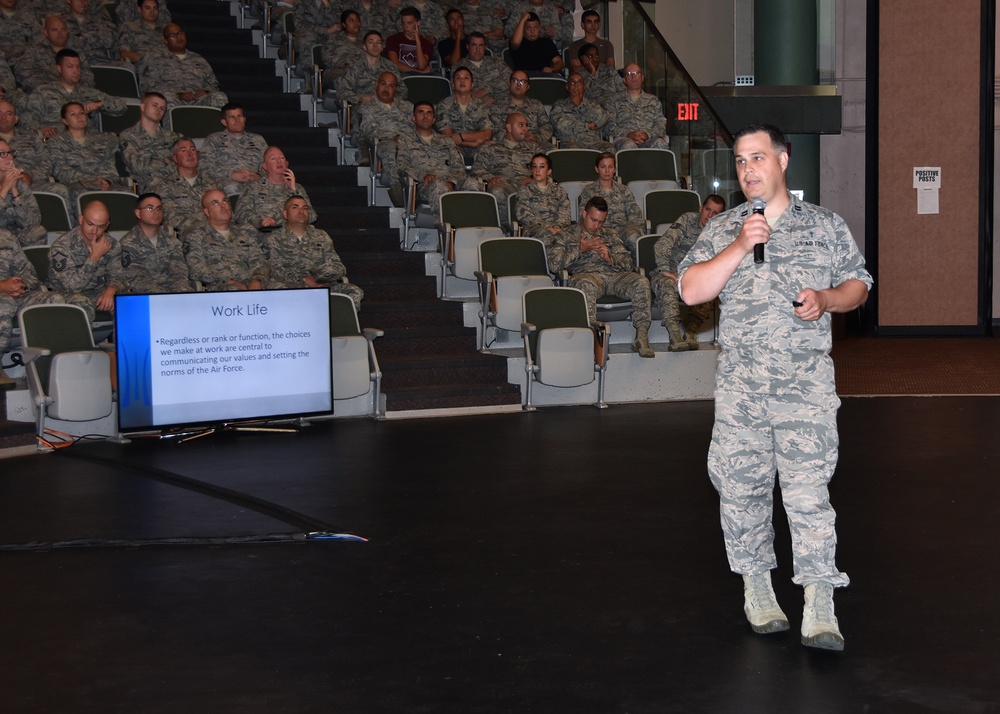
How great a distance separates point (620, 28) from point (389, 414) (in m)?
5.54

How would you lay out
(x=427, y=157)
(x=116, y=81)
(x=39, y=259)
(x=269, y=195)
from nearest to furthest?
1. (x=39, y=259)
2. (x=269, y=195)
3. (x=427, y=157)
4. (x=116, y=81)

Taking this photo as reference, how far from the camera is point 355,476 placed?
549 cm

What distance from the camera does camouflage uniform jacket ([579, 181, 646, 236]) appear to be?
8.91 meters

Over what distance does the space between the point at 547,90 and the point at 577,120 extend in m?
0.76

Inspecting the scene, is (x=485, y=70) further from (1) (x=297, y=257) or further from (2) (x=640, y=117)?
(1) (x=297, y=257)

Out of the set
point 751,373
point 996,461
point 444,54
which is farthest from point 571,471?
point 444,54

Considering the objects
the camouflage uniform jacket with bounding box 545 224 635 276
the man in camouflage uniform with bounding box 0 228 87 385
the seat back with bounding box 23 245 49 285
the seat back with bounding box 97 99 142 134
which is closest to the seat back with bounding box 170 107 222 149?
the seat back with bounding box 97 99 142 134

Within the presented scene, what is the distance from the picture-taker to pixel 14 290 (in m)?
6.70

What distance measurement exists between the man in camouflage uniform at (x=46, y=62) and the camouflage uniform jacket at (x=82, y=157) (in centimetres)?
82

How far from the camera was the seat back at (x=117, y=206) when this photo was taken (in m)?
7.68

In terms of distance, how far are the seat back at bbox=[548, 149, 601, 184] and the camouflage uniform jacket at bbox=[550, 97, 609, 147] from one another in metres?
0.56

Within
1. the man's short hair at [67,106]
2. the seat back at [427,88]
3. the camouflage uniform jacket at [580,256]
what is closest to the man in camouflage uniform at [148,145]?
the man's short hair at [67,106]

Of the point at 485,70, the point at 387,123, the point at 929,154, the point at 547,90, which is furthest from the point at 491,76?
the point at 929,154

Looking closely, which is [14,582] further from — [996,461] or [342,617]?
[996,461]
